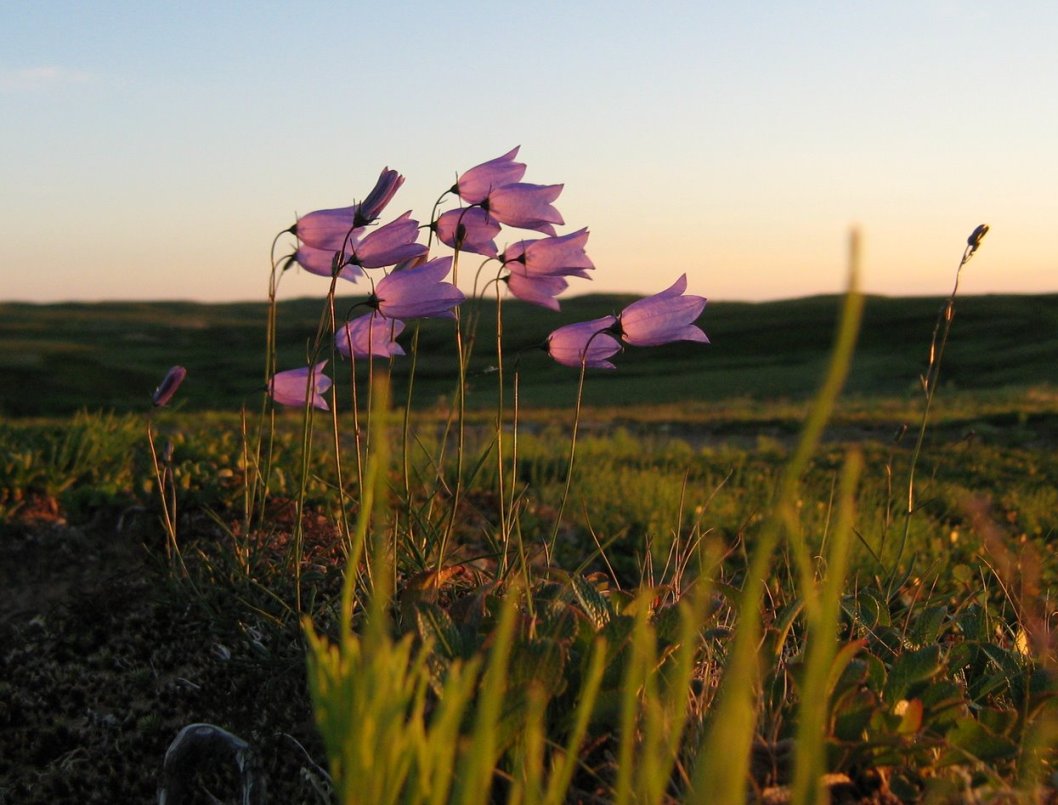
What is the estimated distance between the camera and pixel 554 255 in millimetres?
2227

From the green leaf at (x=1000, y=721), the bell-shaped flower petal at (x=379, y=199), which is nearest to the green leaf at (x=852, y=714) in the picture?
the green leaf at (x=1000, y=721)

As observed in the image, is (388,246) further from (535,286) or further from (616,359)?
(616,359)

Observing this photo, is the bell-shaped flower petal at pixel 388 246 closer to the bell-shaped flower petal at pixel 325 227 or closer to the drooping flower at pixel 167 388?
the bell-shaped flower petal at pixel 325 227

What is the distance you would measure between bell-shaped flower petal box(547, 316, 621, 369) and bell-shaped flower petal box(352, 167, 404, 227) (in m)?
0.41

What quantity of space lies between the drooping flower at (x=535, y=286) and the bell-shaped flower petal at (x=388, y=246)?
0.21m

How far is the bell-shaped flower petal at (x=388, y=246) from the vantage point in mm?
2117

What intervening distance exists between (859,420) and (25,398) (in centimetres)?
2154

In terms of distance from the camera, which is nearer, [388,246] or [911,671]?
[911,671]

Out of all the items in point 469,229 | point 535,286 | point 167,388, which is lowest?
point 167,388

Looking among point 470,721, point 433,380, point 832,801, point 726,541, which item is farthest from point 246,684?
point 433,380

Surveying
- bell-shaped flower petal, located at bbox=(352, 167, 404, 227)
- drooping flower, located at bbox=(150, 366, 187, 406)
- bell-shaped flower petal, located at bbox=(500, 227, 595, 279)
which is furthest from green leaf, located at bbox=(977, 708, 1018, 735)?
drooping flower, located at bbox=(150, 366, 187, 406)

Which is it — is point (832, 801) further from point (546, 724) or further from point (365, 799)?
point (365, 799)

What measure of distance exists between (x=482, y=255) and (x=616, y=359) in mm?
37279

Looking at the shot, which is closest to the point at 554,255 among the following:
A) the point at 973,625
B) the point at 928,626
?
the point at 928,626
